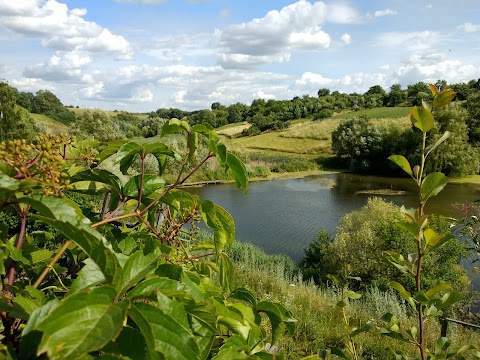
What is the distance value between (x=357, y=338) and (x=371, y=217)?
413 centimetres

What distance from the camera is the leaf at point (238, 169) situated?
822 mm

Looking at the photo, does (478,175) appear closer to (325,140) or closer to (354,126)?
(354,126)

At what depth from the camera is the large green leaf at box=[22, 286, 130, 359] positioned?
15.2 inches

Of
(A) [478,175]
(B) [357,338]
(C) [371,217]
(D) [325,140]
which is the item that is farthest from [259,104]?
(B) [357,338]

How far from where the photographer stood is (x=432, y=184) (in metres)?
0.99

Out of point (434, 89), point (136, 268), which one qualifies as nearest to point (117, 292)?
point (136, 268)

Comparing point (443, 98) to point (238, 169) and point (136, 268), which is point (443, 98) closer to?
point (238, 169)

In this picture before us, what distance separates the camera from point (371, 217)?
8367mm

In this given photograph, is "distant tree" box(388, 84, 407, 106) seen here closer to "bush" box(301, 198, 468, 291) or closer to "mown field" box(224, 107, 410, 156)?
"mown field" box(224, 107, 410, 156)

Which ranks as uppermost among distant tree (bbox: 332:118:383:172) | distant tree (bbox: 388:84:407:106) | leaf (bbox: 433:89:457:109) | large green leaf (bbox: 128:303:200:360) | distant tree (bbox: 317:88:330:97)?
distant tree (bbox: 317:88:330:97)

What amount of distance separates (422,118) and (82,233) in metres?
0.84

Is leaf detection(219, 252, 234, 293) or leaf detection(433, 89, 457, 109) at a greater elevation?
leaf detection(433, 89, 457, 109)

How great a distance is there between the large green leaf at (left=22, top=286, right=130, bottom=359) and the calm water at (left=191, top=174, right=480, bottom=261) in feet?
35.2

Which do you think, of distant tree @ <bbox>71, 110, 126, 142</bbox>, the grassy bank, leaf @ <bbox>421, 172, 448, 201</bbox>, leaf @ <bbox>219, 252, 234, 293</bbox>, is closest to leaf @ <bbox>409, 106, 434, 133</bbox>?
leaf @ <bbox>421, 172, 448, 201</bbox>
